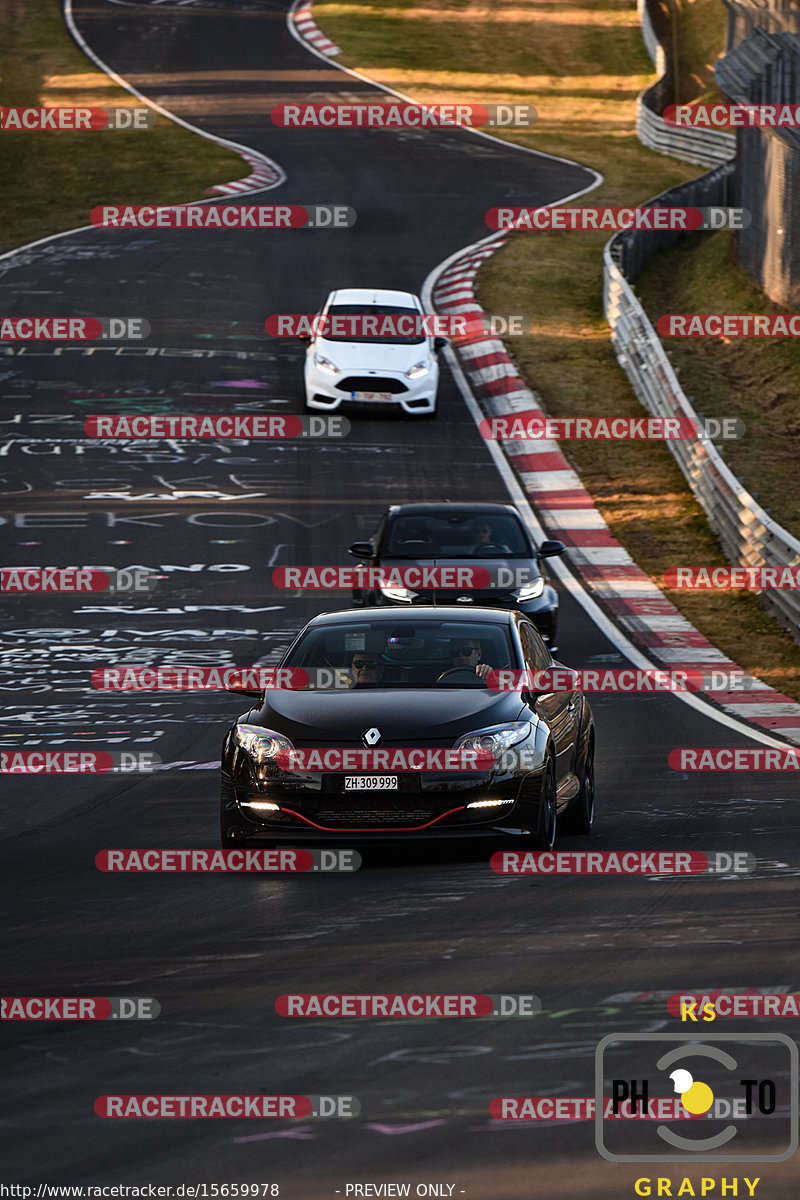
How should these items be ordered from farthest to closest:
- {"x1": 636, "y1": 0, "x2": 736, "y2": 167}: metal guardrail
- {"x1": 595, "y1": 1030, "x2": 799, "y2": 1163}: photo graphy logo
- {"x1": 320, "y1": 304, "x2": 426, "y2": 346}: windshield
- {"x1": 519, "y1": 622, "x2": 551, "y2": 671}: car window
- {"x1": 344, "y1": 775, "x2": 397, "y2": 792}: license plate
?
{"x1": 636, "y1": 0, "x2": 736, "y2": 167}: metal guardrail → {"x1": 320, "y1": 304, "x2": 426, "y2": 346}: windshield → {"x1": 519, "y1": 622, "x2": 551, "y2": 671}: car window → {"x1": 344, "y1": 775, "x2": 397, "y2": 792}: license plate → {"x1": 595, "y1": 1030, "x2": 799, "y2": 1163}: photo graphy logo

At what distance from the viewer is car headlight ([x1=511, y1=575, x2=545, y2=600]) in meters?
16.5

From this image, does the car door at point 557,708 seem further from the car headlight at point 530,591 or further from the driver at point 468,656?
the car headlight at point 530,591

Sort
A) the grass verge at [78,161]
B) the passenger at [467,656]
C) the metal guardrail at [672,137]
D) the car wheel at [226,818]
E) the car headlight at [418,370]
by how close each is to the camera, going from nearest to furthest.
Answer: the car wheel at [226,818]
the passenger at [467,656]
the car headlight at [418,370]
the grass verge at [78,161]
the metal guardrail at [672,137]

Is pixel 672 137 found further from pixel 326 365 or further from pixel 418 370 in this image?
pixel 326 365

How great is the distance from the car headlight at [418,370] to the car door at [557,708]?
55.0 ft

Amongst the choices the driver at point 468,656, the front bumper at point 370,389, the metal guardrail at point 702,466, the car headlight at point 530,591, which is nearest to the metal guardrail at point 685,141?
the metal guardrail at point 702,466

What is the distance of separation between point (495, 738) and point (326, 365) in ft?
60.3

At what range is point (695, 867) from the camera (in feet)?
31.6

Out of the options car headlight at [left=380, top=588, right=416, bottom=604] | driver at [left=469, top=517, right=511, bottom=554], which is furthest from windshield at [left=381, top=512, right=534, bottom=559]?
car headlight at [left=380, top=588, right=416, bottom=604]

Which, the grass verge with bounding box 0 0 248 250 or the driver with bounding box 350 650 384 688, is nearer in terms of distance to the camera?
the driver with bounding box 350 650 384 688

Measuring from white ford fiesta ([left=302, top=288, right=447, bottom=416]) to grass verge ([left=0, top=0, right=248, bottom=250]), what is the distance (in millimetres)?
14376

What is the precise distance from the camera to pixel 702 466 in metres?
23.9

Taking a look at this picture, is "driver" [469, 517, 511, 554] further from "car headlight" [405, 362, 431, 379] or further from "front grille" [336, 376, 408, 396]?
"car headlight" [405, 362, 431, 379]

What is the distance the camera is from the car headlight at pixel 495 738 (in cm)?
965
